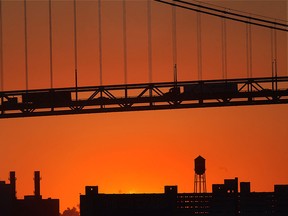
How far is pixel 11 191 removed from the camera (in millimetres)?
189500

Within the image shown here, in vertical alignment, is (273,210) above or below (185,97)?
below

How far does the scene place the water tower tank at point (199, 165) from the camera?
463 feet

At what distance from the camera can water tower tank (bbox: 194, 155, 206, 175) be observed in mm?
141125

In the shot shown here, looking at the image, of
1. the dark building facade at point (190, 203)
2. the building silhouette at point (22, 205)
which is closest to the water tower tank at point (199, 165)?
the dark building facade at point (190, 203)

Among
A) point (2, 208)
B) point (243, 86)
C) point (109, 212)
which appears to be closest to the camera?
point (243, 86)

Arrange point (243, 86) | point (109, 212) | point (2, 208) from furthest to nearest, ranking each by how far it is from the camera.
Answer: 1. point (2, 208)
2. point (109, 212)
3. point (243, 86)

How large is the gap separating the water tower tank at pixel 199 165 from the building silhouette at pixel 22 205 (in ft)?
148

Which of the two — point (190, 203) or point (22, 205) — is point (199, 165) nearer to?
point (190, 203)

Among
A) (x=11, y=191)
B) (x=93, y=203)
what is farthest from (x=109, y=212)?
(x=11, y=191)

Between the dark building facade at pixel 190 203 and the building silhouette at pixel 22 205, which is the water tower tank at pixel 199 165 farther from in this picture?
the building silhouette at pixel 22 205

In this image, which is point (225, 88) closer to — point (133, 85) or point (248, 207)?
point (133, 85)

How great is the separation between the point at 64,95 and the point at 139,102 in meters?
7.43

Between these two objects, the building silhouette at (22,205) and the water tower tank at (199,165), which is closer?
the water tower tank at (199,165)

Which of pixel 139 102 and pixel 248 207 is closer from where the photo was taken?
pixel 139 102
